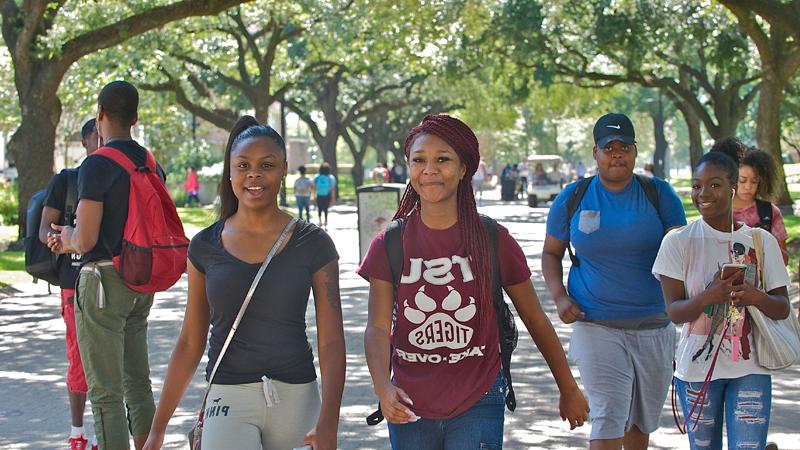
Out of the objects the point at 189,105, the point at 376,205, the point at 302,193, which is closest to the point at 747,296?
the point at 376,205

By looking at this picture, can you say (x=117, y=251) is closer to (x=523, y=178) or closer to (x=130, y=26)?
(x=130, y=26)

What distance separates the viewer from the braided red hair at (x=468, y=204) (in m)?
4.10

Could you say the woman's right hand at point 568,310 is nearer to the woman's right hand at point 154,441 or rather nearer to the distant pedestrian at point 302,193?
the woman's right hand at point 154,441

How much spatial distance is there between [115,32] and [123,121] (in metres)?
14.2

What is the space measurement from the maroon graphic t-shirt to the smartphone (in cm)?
131

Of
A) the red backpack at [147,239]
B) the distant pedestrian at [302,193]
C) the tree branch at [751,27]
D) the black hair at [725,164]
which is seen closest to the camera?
the black hair at [725,164]

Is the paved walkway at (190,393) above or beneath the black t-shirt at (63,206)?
beneath

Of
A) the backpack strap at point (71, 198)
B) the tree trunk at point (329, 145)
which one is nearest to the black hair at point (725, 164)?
the backpack strap at point (71, 198)

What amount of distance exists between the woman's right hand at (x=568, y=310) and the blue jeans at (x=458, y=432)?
67.1 inches

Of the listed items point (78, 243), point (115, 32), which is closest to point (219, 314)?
point (78, 243)

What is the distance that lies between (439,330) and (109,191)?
224 cm

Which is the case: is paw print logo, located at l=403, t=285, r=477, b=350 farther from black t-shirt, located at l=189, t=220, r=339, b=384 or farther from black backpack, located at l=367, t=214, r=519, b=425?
black t-shirt, located at l=189, t=220, r=339, b=384

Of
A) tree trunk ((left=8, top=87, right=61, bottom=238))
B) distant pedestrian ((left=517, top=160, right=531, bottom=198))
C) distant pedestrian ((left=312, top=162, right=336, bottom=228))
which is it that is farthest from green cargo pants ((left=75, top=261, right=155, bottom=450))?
distant pedestrian ((left=517, top=160, right=531, bottom=198))

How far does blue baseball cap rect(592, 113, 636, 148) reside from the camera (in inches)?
226
